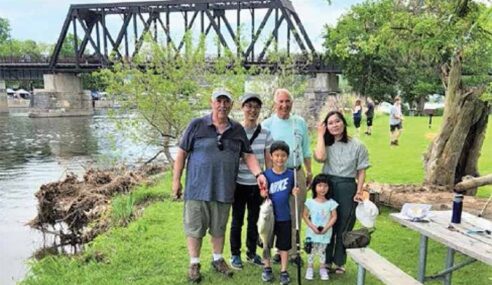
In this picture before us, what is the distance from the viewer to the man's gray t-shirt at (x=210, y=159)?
4301mm

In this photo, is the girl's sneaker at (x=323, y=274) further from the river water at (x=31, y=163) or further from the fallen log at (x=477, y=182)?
the river water at (x=31, y=163)

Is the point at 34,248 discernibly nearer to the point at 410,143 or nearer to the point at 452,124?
the point at 452,124

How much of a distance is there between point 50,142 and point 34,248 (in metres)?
20.2

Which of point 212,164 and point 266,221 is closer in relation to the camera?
point 266,221

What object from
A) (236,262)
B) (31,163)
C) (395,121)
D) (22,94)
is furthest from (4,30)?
(236,262)

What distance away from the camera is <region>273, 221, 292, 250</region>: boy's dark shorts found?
14.1 feet

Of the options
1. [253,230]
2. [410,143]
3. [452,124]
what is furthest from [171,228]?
[410,143]

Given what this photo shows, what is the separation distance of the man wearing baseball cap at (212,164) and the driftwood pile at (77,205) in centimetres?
404

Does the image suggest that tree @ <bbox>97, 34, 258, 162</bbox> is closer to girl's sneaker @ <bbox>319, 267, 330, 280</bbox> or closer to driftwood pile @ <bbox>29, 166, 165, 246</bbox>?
driftwood pile @ <bbox>29, 166, 165, 246</bbox>

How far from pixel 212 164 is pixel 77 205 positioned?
5.87 meters

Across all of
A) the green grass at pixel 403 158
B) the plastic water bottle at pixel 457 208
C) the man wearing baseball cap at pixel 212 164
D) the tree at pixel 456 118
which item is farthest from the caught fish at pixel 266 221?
the green grass at pixel 403 158

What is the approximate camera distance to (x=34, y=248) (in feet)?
26.7

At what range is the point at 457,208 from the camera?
12.5 ft

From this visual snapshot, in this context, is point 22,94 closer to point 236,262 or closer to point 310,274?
point 236,262
